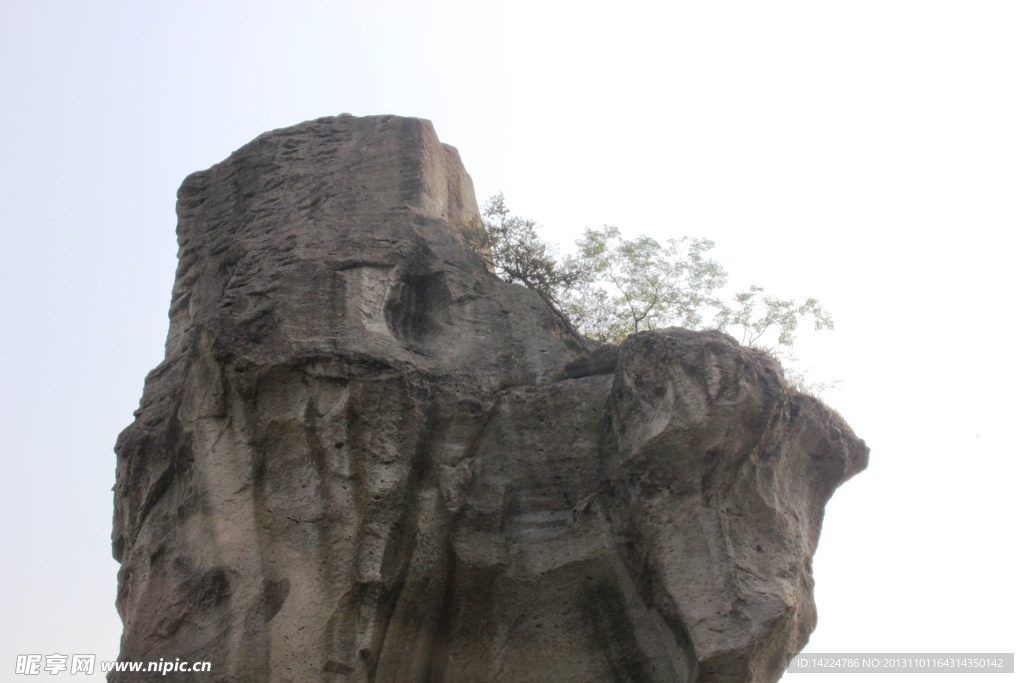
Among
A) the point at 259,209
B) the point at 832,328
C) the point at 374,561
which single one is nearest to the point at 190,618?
the point at 374,561

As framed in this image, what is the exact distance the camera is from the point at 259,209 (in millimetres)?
10312

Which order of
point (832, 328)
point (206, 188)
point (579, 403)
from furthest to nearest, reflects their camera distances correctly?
point (206, 188) → point (832, 328) → point (579, 403)

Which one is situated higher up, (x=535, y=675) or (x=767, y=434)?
(x=767, y=434)

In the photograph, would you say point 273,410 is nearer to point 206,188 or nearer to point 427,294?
point 427,294

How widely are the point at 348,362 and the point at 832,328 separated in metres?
4.93

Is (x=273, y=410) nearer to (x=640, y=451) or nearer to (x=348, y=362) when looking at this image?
(x=348, y=362)

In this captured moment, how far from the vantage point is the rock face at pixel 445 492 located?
7.59m

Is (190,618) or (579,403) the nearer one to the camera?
(190,618)

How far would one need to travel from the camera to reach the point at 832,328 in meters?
10.3

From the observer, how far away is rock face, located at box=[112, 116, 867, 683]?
7.59 metres

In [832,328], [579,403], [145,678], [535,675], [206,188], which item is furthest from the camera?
[206,188]

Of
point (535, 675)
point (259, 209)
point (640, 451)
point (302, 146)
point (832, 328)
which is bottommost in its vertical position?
point (535, 675)

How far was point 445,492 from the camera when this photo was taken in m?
8.21

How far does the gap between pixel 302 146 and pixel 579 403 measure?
4.21 m
